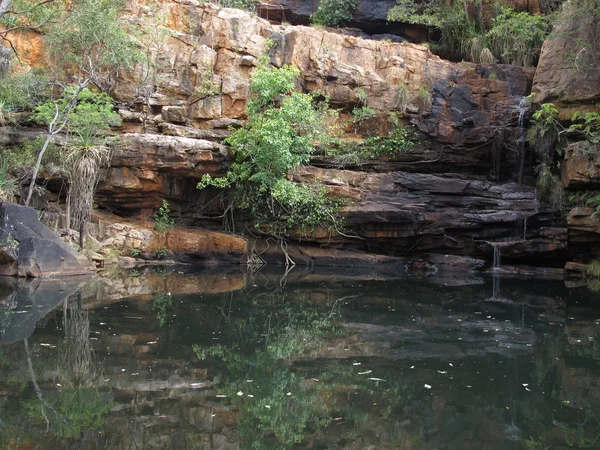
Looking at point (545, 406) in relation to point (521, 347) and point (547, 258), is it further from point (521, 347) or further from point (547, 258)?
point (547, 258)

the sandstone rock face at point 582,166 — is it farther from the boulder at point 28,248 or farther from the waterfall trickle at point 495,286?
the boulder at point 28,248

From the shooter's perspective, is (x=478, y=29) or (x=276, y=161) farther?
(x=478, y=29)

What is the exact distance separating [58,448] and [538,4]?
79.4 ft

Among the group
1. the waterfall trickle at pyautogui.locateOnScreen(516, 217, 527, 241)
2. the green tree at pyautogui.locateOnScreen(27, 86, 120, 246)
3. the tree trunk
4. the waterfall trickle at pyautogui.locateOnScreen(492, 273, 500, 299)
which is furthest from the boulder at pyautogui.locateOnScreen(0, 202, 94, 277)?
the waterfall trickle at pyautogui.locateOnScreen(516, 217, 527, 241)

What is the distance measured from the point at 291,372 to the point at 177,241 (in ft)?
37.9

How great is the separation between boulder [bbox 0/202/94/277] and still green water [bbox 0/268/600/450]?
171 centimetres

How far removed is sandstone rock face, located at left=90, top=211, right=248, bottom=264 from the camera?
53.4 feet

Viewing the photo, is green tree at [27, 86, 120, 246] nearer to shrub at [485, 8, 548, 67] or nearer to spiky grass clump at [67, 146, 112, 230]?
spiky grass clump at [67, 146, 112, 230]

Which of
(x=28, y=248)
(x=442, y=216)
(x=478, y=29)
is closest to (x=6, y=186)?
(x=28, y=248)

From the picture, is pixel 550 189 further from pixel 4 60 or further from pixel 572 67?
pixel 4 60

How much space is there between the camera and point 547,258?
16938 mm

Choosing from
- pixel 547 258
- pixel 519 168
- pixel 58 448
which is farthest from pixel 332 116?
pixel 58 448

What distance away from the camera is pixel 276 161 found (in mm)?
16812

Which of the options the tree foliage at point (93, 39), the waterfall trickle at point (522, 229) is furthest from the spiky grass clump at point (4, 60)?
the waterfall trickle at point (522, 229)
